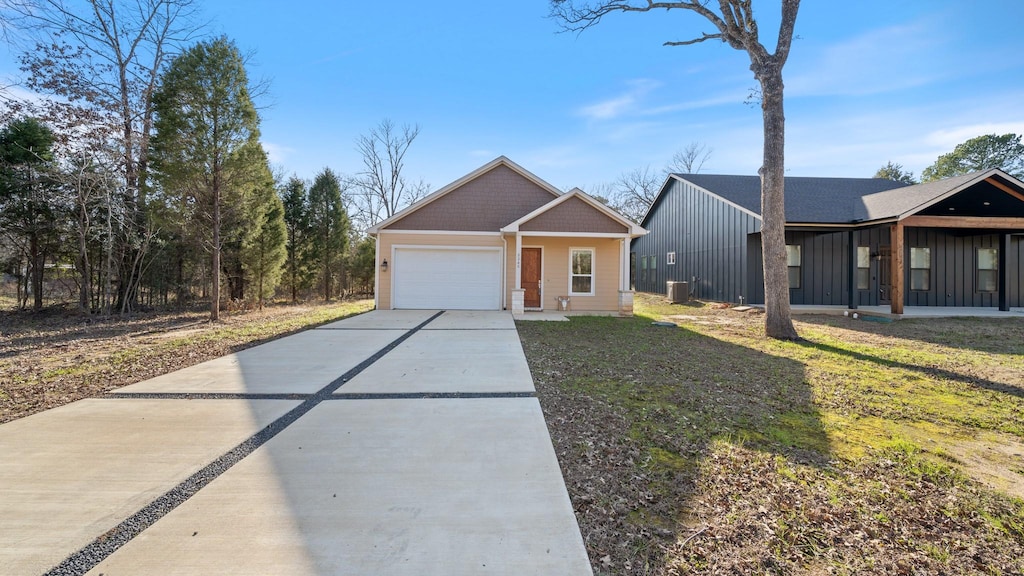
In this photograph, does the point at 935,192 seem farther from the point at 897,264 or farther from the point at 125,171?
the point at 125,171

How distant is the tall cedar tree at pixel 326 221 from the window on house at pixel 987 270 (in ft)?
83.8

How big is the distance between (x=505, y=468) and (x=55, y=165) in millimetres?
15434

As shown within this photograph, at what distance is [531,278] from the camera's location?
526 inches

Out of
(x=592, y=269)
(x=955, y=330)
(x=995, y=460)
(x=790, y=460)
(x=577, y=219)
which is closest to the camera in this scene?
(x=790, y=460)

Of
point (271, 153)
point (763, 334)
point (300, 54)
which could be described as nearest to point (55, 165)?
point (271, 153)

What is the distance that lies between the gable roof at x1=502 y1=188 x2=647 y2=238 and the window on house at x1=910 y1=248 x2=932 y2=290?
10393 millimetres

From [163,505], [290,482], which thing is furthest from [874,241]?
[163,505]

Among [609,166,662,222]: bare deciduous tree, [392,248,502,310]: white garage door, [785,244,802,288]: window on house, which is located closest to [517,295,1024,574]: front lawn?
[392,248,502,310]: white garage door

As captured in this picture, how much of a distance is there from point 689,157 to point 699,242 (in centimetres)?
2148

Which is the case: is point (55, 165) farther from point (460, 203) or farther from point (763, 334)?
point (763, 334)

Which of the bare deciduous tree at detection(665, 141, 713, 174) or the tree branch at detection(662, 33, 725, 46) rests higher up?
the bare deciduous tree at detection(665, 141, 713, 174)

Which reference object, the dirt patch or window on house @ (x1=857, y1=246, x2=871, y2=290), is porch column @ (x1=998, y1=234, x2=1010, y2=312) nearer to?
window on house @ (x1=857, y1=246, x2=871, y2=290)

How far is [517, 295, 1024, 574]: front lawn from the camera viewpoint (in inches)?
80.3

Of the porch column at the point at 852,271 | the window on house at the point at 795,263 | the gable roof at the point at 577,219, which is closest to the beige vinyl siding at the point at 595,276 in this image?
the gable roof at the point at 577,219
